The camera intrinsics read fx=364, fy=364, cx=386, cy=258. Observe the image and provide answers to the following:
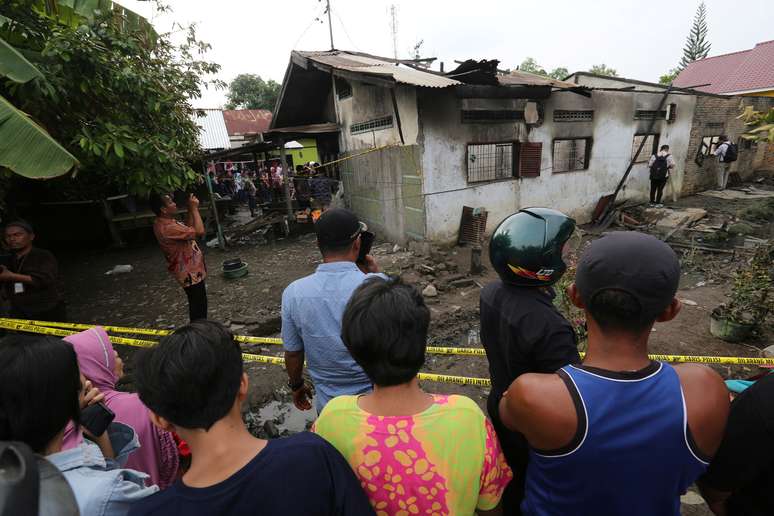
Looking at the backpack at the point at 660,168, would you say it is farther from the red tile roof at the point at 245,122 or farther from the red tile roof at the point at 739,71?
the red tile roof at the point at 245,122

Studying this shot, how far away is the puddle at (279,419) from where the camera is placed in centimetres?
335

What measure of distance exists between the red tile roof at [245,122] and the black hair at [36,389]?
920 inches

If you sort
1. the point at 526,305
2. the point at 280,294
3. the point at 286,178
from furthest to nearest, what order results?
the point at 286,178, the point at 280,294, the point at 526,305

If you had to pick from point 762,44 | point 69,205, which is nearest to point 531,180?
point 69,205

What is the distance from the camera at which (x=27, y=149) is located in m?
3.08

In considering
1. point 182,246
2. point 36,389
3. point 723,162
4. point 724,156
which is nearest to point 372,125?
point 182,246

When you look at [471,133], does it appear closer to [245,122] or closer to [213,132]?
[213,132]

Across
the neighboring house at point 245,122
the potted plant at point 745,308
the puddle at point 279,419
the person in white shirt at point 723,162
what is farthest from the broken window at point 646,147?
the neighboring house at point 245,122

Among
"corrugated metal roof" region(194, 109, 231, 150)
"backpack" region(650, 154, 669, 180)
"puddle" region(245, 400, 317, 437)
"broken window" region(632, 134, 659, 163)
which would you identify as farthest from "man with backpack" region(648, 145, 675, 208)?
"corrugated metal roof" region(194, 109, 231, 150)

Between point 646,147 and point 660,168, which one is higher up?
point 646,147

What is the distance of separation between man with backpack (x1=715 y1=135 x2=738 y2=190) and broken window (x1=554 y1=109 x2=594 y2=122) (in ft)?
22.5

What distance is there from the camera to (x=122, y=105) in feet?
15.3

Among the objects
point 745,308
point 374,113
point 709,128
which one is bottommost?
point 745,308

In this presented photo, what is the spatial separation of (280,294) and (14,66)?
440 centimetres
